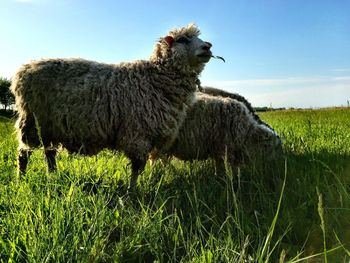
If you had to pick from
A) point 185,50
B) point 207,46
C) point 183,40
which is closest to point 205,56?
point 207,46

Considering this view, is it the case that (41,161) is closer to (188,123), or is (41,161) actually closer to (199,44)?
(188,123)

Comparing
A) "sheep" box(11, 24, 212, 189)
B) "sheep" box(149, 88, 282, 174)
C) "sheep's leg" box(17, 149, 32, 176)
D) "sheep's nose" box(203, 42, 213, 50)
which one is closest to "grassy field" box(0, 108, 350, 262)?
"sheep" box(11, 24, 212, 189)

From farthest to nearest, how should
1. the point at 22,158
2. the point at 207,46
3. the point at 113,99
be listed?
1. the point at 22,158
2. the point at 207,46
3. the point at 113,99

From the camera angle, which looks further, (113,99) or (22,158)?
(22,158)

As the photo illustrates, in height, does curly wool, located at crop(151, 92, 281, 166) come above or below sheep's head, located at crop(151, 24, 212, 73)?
below

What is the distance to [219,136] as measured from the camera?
6684mm

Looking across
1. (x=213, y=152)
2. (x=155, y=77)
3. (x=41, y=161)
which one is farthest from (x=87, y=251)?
(x=41, y=161)

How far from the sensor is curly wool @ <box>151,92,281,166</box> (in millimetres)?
6586

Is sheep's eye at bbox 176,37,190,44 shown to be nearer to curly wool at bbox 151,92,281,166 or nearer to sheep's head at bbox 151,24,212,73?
sheep's head at bbox 151,24,212,73

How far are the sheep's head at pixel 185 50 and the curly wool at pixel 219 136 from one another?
0.74 m

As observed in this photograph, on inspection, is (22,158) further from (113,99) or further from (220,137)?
(220,137)

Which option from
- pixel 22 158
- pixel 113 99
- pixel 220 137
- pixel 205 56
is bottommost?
pixel 22 158

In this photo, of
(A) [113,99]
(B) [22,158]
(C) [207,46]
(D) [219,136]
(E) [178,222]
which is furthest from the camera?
(D) [219,136]

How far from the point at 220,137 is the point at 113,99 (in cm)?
190
